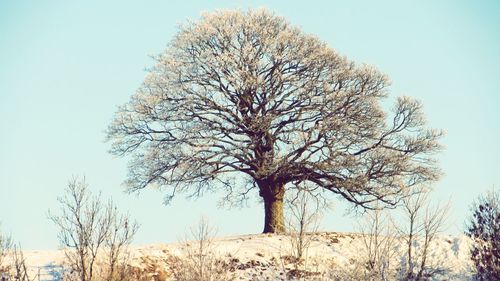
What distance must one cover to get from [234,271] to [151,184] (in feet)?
25.4

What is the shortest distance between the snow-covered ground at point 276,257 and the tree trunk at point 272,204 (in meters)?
1.23

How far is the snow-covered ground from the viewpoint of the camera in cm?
2380

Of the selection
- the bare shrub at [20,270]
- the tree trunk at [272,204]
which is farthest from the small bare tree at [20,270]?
the tree trunk at [272,204]

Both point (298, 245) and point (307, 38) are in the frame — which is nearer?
point (298, 245)

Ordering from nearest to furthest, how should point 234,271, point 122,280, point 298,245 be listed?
point 122,280 → point 234,271 → point 298,245

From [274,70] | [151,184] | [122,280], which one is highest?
[274,70]

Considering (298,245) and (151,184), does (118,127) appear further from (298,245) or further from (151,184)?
(298,245)

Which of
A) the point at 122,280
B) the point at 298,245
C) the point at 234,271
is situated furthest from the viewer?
the point at 298,245

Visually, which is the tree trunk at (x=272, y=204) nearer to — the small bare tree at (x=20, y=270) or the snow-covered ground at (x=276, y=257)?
the snow-covered ground at (x=276, y=257)

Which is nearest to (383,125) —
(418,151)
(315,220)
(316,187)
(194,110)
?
(418,151)

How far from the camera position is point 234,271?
23859mm

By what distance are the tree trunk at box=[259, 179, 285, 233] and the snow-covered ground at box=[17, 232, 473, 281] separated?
1.23m

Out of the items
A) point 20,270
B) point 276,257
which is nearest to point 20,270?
point 20,270

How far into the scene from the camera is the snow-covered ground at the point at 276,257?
23.8 m
